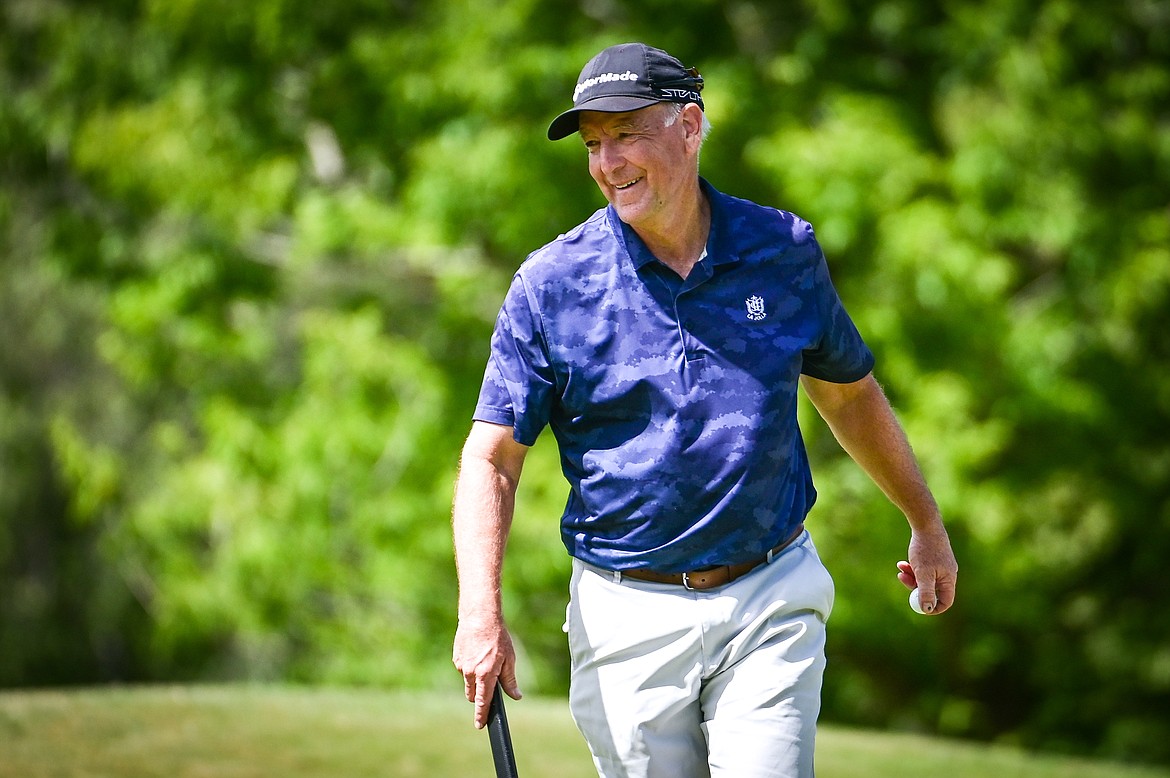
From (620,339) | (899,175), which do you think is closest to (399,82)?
(899,175)

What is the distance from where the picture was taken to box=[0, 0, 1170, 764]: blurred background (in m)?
9.07

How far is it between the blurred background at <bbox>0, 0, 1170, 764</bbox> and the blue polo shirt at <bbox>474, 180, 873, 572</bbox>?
5.99m

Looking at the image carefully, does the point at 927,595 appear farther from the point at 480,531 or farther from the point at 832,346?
the point at 480,531

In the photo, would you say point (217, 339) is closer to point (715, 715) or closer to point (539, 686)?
point (539, 686)

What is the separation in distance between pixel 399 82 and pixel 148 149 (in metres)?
2.39

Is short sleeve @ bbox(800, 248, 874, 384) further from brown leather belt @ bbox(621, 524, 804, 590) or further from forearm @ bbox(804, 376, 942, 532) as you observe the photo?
brown leather belt @ bbox(621, 524, 804, 590)

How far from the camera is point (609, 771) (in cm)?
269

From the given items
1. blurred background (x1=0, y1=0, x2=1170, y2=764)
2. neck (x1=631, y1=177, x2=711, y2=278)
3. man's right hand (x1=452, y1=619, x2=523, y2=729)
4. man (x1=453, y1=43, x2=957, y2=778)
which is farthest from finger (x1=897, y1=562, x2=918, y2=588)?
blurred background (x1=0, y1=0, x2=1170, y2=764)

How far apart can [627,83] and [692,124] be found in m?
0.20

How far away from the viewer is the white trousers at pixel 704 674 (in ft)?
8.44

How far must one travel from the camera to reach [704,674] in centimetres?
262

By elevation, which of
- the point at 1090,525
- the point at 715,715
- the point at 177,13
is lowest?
the point at 1090,525

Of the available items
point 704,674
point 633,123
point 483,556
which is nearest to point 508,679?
point 483,556

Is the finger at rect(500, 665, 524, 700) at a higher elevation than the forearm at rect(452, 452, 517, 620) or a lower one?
lower
